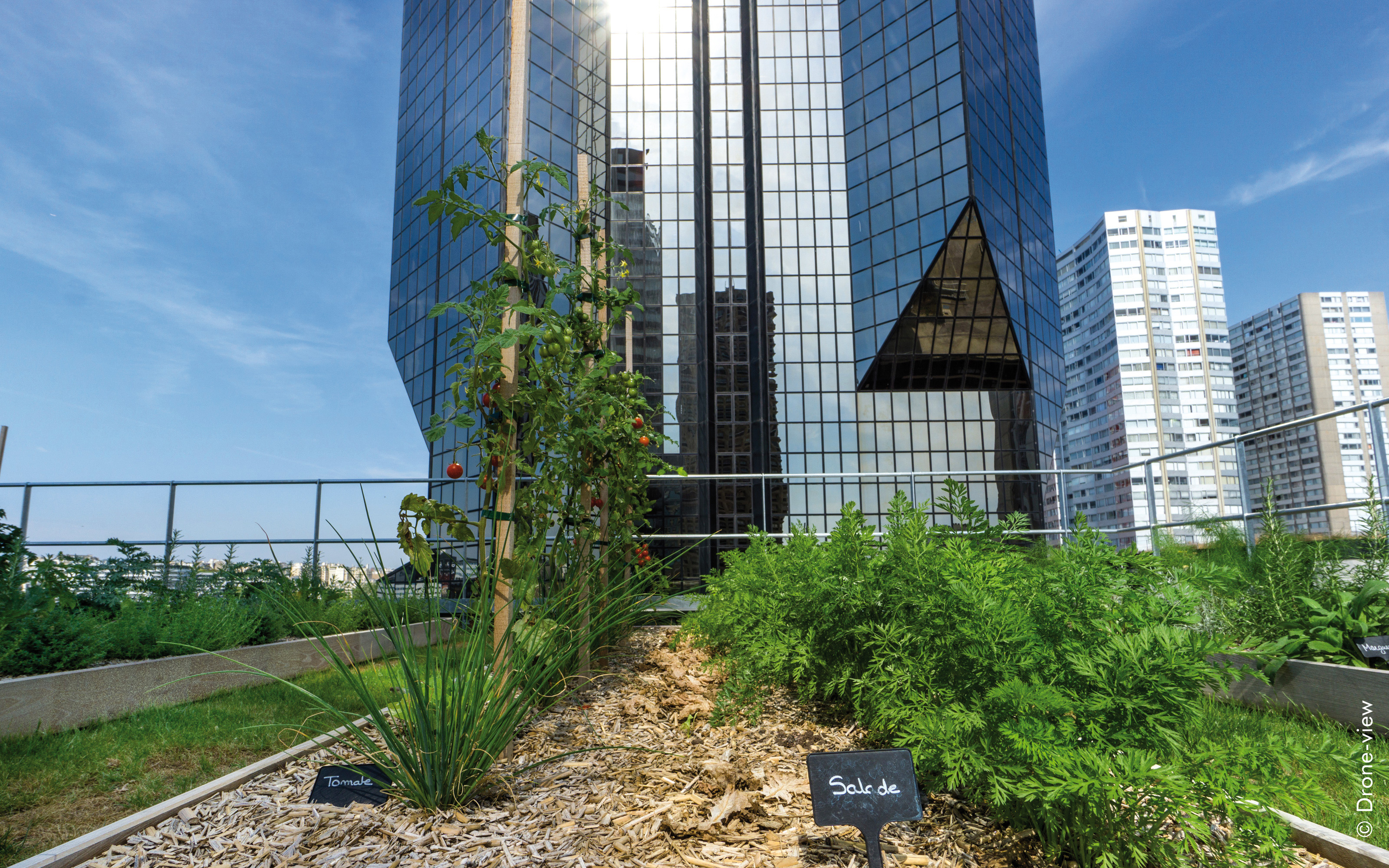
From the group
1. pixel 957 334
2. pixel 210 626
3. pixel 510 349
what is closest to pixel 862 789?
pixel 510 349

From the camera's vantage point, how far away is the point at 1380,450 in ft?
13.3

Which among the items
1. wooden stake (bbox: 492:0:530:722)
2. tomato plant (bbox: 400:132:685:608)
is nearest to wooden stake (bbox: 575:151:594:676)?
tomato plant (bbox: 400:132:685:608)

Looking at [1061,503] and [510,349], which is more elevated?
[510,349]

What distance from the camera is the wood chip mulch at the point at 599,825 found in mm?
1688

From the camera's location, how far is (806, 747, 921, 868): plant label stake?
153 centimetres

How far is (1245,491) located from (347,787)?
20.0 ft

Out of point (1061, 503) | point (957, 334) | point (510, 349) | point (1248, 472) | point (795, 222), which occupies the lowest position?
point (1061, 503)

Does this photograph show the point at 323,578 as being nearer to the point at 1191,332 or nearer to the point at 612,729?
the point at 612,729

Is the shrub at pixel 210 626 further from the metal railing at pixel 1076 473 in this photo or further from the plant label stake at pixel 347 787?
the plant label stake at pixel 347 787

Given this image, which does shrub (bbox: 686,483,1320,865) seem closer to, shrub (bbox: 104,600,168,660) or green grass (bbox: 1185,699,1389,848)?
green grass (bbox: 1185,699,1389,848)

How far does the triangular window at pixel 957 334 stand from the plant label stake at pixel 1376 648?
21800 mm

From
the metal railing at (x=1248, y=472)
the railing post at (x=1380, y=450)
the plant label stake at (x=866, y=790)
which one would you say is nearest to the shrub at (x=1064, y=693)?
the plant label stake at (x=866, y=790)

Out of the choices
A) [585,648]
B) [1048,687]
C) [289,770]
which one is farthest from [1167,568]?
[289,770]

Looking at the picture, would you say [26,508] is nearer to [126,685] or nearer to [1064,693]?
[126,685]
